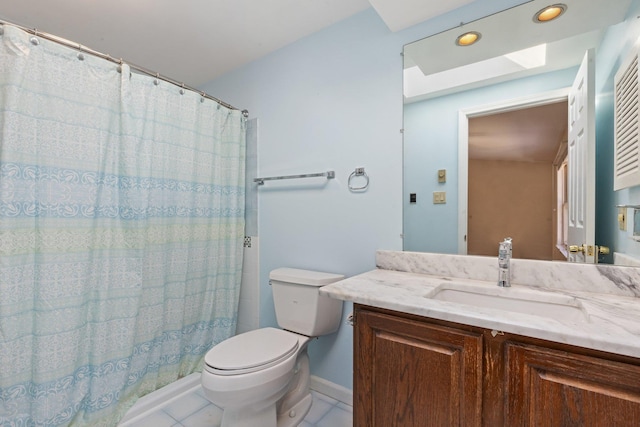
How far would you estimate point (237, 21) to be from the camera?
1.78 m

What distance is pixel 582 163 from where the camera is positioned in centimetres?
116

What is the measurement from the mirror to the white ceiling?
0.90 feet

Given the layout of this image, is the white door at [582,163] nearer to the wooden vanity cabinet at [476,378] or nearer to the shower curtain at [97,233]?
the wooden vanity cabinet at [476,378]

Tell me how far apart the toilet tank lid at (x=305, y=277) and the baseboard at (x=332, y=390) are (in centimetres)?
67

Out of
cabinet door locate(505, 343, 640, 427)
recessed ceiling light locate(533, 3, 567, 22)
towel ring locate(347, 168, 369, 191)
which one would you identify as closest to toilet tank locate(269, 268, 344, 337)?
towel ring locate(347, 168, 369, 191)

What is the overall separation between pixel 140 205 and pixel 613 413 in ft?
6.49

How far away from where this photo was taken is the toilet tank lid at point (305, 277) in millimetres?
1632

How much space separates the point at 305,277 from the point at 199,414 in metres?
0.94

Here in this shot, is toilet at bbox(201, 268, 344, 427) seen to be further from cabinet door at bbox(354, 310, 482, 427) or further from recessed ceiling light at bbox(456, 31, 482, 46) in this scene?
recessed ceiling light at bbox(456, 31, 482, 46)

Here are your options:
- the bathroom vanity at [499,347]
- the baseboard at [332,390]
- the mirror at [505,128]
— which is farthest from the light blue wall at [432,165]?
the baseboard at [332,390]

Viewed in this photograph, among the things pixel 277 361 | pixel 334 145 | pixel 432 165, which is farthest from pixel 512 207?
pixel 277 361

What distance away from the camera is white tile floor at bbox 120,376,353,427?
1.55 m

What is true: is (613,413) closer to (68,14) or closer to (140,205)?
(140,205)

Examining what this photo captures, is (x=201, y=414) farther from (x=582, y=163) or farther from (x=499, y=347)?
(x=582, y=163)
